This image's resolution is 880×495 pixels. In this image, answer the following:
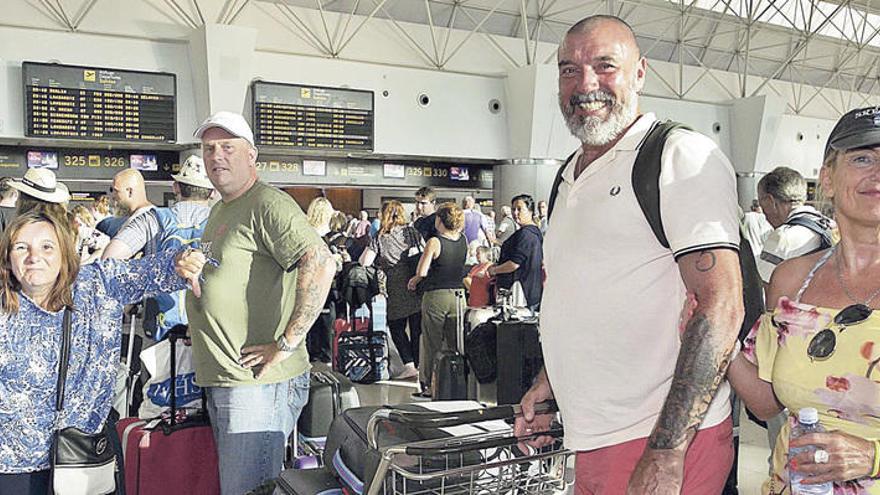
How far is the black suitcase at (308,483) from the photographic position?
84.9 inches

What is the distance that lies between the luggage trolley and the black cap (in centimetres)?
95

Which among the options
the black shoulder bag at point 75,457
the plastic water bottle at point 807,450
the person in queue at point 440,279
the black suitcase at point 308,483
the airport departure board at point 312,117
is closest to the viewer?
the plastic water bottle at point 807,450

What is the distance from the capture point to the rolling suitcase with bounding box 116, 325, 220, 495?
9.86 ft

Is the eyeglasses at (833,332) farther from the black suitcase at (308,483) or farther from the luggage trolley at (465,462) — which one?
the black suitcase at (308,483)

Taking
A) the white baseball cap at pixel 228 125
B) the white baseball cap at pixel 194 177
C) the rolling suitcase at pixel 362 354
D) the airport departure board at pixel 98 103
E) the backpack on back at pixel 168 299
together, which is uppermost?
the airport departure board at pixel 98 103

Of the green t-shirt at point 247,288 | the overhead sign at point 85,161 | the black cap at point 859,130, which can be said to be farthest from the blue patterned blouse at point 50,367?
the overhead sign at point 85,161

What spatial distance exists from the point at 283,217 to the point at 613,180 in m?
1.42

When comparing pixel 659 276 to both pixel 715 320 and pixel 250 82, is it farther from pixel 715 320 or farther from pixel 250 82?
pixel 250 82

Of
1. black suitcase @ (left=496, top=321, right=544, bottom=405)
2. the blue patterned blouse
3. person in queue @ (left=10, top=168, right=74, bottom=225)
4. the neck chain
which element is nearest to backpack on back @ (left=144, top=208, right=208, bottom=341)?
person in queue @ (left=10, top=168, right=74, bottom=225)

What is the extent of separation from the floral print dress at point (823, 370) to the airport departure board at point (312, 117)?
1194 centimetres

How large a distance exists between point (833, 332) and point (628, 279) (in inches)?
16.2

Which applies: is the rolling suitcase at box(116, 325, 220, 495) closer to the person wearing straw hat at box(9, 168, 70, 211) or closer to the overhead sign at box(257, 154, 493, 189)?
the person wearing straw hat at box(9, 168, 70, 211)

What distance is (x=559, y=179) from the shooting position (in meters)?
2.09

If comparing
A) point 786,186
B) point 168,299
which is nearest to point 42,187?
point 168,299
